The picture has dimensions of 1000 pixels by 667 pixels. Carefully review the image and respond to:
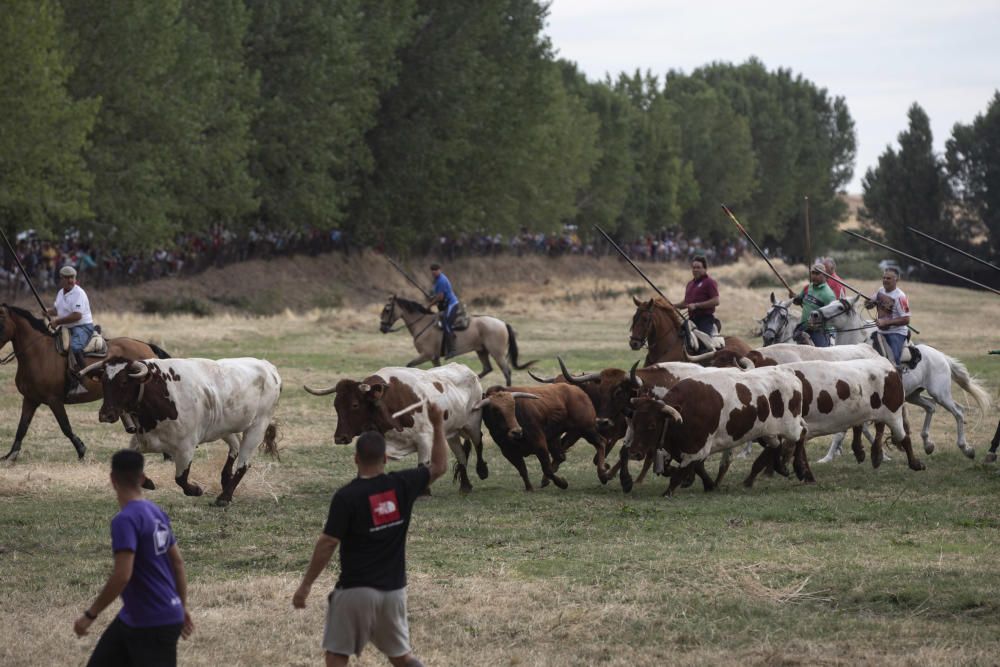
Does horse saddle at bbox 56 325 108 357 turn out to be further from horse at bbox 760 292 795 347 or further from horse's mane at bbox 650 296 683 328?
horse at bbox 760 292 795 347

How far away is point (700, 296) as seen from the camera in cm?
2050

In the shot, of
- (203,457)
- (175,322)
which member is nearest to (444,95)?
(175,322)

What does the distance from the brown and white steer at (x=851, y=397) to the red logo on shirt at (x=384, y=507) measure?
31.6 feet

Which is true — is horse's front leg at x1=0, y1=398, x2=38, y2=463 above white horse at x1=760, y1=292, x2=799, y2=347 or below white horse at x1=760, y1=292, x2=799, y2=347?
below

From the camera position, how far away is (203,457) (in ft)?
67.6

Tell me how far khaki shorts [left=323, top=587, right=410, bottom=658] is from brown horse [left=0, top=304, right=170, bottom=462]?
12049mm

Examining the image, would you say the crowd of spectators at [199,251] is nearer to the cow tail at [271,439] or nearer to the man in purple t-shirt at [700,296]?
the man in purple t-shirt at [700,296]

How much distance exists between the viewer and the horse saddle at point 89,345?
2006 centimetres

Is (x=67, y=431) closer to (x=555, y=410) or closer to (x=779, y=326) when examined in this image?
(x=555, y=410)

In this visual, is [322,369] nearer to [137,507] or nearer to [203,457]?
[203,457]

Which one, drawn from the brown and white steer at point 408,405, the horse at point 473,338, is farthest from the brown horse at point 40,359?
the horse at point 473,338

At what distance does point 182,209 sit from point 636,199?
165 ft

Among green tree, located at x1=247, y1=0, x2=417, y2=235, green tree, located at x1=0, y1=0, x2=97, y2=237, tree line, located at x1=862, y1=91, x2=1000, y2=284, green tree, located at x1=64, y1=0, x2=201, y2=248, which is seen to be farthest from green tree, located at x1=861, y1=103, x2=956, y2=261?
green tree, located at x1=0, y1=0, x2=97, y2=237

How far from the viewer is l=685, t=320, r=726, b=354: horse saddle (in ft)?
65.9
